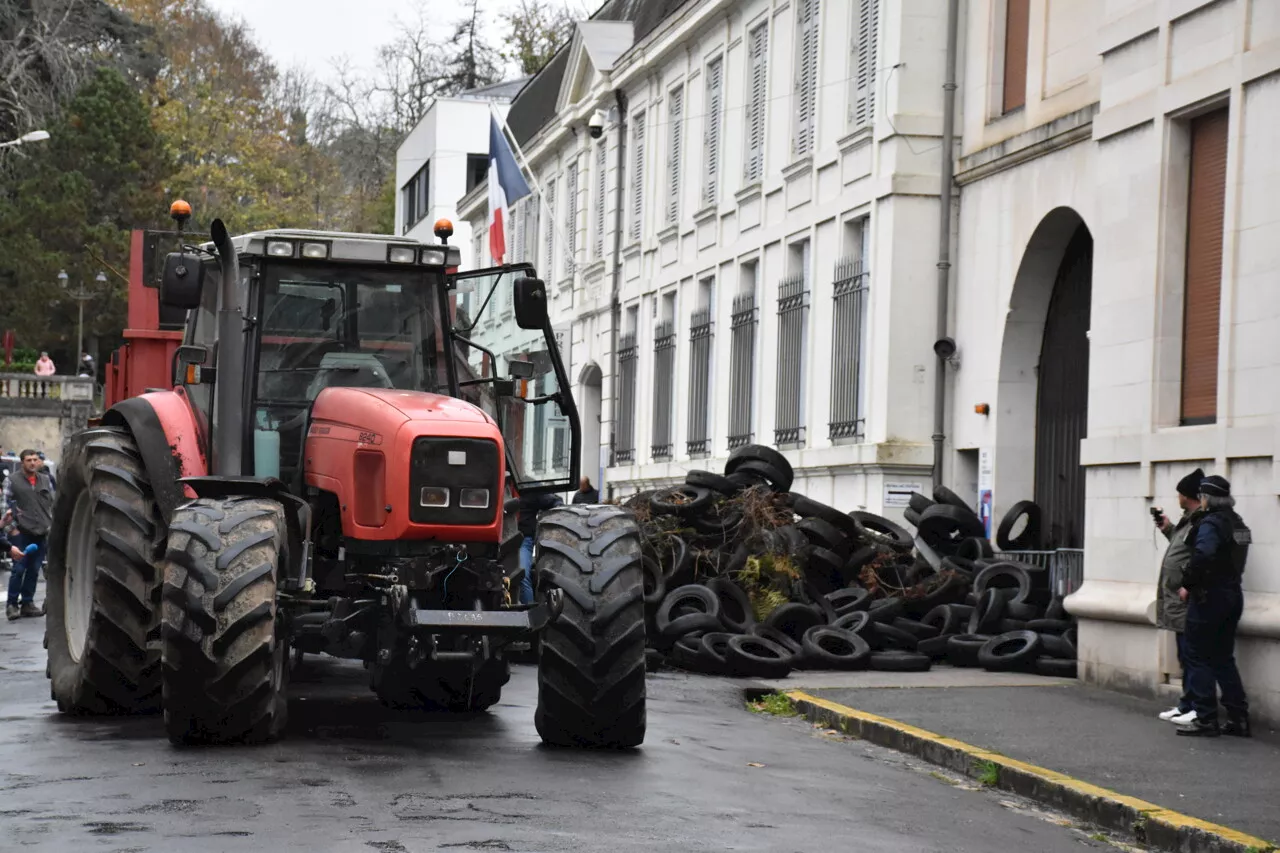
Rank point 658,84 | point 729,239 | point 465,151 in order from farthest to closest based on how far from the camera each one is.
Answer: point 465,151 → point 658,84 → point 729,239

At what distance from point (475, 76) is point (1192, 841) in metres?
69.8

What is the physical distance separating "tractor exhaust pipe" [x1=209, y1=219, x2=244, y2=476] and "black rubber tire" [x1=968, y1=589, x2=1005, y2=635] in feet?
29.2

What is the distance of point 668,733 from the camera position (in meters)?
12.6

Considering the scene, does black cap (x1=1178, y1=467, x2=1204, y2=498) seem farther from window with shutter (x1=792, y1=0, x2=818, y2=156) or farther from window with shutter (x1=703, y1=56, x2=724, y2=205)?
window with shutter (x1=703, y1=56, x2=724, y2=205)

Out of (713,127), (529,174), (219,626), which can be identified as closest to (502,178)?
(529,174)

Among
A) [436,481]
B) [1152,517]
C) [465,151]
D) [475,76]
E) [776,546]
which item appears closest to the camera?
[436,481]

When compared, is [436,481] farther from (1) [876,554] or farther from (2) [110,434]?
(1) [876,554]

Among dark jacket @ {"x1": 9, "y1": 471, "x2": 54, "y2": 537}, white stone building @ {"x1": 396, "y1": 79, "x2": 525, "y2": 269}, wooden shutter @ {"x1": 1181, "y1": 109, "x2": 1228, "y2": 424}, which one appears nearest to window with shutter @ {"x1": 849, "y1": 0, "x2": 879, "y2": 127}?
wooden shutter @ {"x1": 1181, "y1": 109, "x2": 1228, "y2": 424}

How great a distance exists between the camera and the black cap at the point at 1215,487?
13.8 meters

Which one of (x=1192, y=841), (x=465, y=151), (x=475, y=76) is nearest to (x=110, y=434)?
(x=1192, y=841)

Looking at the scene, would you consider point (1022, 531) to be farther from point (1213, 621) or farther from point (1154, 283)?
point (1213, 621)

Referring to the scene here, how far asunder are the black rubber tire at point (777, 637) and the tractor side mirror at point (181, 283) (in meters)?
7.91

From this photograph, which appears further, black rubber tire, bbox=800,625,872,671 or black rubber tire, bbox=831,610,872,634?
black rubber tire, bbox=831,610,872,634

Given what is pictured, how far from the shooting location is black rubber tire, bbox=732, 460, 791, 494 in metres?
21.7
